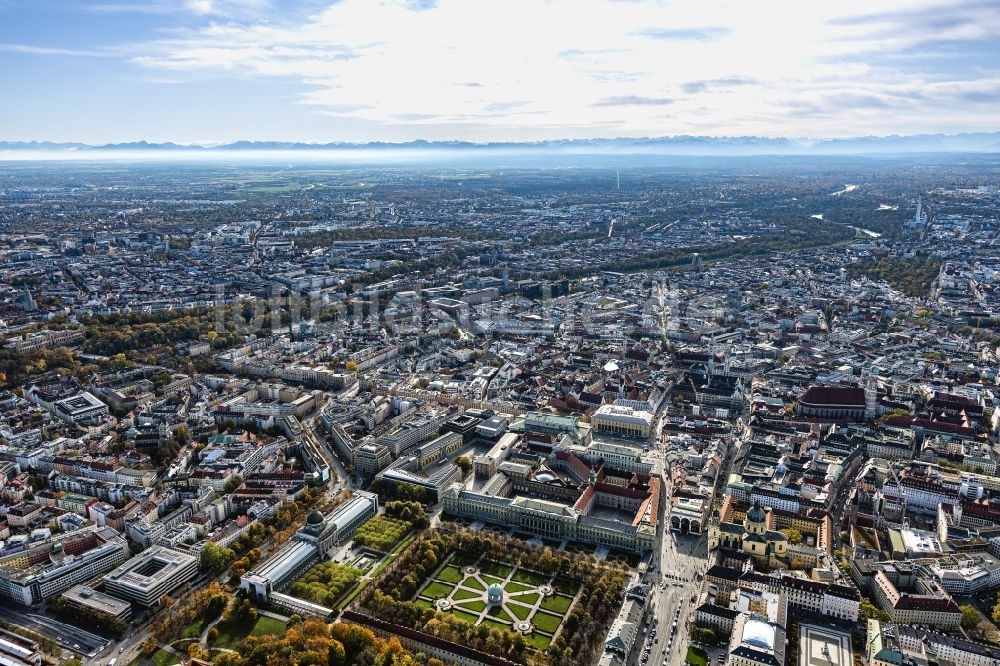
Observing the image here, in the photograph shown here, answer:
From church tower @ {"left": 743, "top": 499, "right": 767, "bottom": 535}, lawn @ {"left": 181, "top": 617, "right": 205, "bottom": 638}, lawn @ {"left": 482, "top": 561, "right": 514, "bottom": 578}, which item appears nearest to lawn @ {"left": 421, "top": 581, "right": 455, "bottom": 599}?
lawn @ {"left": 482, "top": 561, "right": 514, "bottom": 578}

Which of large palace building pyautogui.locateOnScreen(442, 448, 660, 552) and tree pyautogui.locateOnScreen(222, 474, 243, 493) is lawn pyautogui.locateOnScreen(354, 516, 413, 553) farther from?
tree pyautogui.locateOnScreen(222, 474, 243, 493)

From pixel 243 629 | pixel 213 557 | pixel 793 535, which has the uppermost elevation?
pixel 793 535

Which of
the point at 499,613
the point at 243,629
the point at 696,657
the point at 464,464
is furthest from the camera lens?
the point at 464,464

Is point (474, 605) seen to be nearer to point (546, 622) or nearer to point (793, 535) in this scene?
point (546, 622)

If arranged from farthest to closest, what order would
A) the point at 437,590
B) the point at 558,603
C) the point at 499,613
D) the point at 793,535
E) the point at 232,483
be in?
the point at 232,483
the point at 793,535
the point at 437,590
the point at 558,603
the point at 499,613

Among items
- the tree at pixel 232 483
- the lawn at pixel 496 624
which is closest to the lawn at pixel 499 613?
the lawn at pixel 496 624

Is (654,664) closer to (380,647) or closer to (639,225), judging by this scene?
(380,647)

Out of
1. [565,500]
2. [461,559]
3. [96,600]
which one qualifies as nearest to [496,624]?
[461,559]
